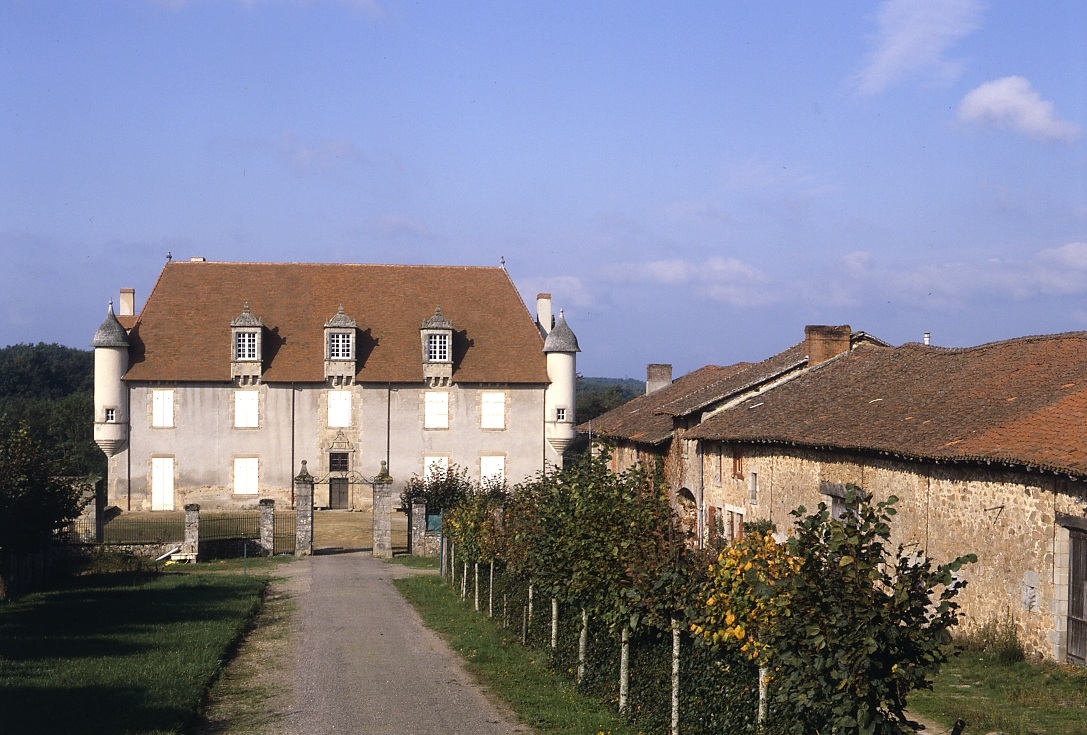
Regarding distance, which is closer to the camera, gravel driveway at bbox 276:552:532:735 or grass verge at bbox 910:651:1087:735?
grass verge at bbox 910:651:1087:735

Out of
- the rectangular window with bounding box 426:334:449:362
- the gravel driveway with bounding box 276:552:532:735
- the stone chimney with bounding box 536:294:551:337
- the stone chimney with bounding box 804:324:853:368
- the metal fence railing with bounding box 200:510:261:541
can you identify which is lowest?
the gravel driveway with bounding box 276:552:532:735

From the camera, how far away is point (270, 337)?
50438 mm

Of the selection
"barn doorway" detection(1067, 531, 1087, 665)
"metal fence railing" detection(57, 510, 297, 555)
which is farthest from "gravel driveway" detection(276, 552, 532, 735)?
"metal fence railing" detection(57, 510, 297, 555)

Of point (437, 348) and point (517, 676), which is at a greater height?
point (437, 348)

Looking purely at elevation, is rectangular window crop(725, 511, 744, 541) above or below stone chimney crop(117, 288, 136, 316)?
below

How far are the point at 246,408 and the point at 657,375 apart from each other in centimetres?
1879

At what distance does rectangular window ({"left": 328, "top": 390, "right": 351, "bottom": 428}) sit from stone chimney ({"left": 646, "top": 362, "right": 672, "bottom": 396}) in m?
13.9

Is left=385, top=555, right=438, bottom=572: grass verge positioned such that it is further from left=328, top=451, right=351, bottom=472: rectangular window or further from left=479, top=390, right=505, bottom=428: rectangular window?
left=479, top=390, right=505, bottom=428: rectangular window

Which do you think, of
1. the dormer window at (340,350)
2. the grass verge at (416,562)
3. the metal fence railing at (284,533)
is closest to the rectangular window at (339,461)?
the metal fence railing at (284,533)

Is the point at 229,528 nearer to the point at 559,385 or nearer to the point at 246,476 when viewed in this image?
the point at 246,476

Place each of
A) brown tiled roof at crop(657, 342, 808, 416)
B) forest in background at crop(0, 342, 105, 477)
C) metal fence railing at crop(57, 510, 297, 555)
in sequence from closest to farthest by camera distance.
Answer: brown tiled roof at crop(657, 342, 808, 416) → metal fence railing at crop(57, 510, 297, 555) → forest in background at crop(0, 342, 105, 477)

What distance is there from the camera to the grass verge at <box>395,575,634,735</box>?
13281 mm

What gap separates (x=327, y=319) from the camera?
51469 mm

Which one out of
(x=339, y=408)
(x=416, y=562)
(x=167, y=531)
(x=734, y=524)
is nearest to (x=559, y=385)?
(x=339, y=408)
